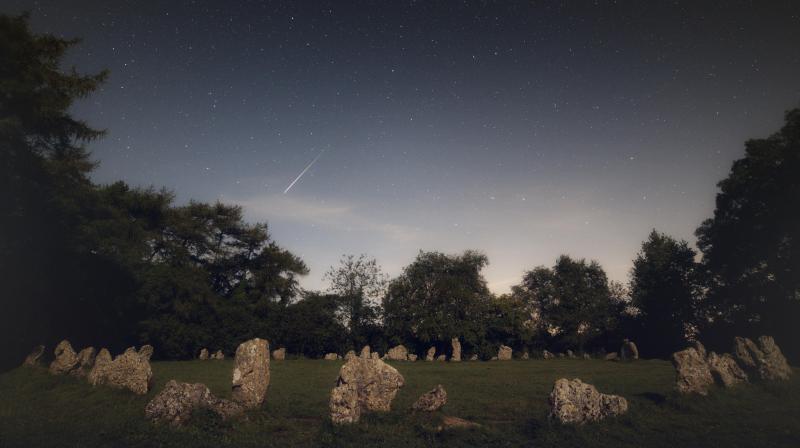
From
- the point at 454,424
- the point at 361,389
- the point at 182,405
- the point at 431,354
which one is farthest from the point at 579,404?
the point at 431,354

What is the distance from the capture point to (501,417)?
59.0 feet

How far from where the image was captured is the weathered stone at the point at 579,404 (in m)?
16.3

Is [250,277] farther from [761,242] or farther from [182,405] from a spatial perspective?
[761,242]

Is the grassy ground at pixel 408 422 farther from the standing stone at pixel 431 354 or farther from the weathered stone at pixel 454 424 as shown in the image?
the standing stone at pixel 431 354

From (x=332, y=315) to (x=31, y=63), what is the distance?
47.8m

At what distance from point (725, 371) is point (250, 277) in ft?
206

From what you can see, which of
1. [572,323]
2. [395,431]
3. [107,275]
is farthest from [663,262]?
[107,275]

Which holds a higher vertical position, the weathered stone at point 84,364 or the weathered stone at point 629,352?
the weathered stone at point 629,352

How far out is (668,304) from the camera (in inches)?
2645

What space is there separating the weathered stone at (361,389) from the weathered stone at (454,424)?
2897 millimetres

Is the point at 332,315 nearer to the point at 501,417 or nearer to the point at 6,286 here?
the point at 6,286

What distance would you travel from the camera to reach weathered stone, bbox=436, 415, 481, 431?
1526cm

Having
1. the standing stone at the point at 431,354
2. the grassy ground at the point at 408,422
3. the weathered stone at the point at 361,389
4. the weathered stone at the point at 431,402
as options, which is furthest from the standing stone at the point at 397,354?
the weathered stone at the point at 431,402

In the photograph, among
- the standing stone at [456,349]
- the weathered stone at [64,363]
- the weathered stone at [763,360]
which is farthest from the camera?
the standing stone at [456,349]
